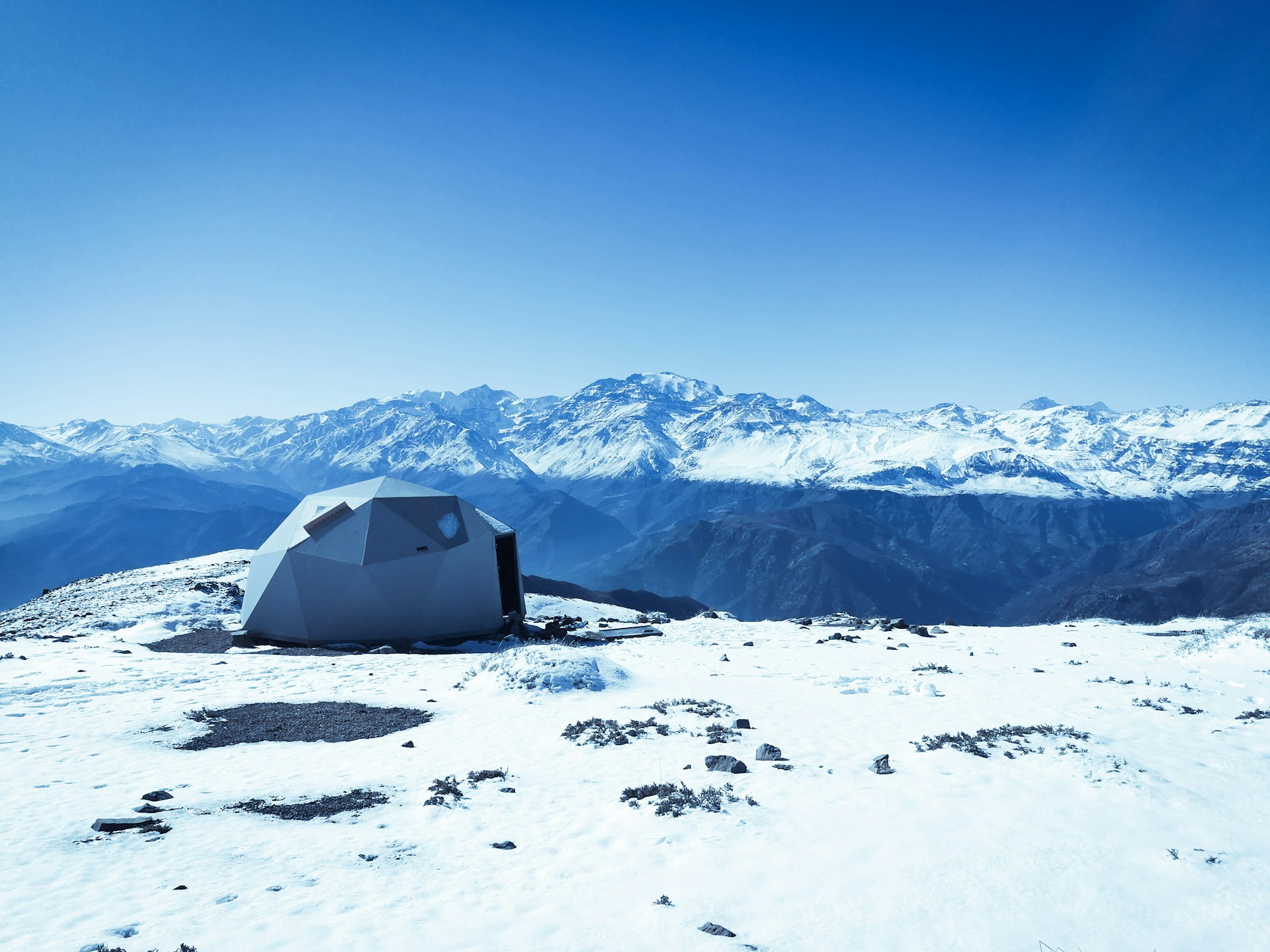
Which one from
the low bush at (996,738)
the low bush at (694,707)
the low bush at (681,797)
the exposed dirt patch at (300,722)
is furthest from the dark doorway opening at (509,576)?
Answer: the low bush at (996,738)

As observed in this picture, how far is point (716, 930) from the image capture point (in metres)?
5.67

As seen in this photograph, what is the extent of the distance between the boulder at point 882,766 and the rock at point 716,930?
4.88 meters

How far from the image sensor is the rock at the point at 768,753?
33.2 ft

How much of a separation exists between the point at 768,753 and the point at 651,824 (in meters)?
2.95

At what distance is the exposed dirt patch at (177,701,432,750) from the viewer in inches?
468

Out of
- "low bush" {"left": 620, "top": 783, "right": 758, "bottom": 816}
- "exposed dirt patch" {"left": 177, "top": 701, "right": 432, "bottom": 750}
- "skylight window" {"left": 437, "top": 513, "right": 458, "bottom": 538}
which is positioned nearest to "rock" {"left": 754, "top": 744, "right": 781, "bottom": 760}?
"low bush" {"left": 620, "top": 783, "right": 758, "bottom": 816}

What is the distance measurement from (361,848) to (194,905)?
A: 172 cm

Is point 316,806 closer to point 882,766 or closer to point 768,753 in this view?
point 768,753

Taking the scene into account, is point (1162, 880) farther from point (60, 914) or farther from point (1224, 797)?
point (60, 914)

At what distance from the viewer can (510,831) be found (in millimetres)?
7844

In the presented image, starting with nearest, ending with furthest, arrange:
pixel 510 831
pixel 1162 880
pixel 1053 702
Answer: pixel 1162 880
pixel 510 831
pixel 1053 702

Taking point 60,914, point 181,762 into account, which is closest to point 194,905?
point 60,914

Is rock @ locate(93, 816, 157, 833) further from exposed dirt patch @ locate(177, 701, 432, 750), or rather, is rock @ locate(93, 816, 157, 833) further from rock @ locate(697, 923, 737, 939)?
rock @ locate(697, 923, 737, 939)

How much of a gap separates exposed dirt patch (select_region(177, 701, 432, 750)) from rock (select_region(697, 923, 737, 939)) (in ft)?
28.2
